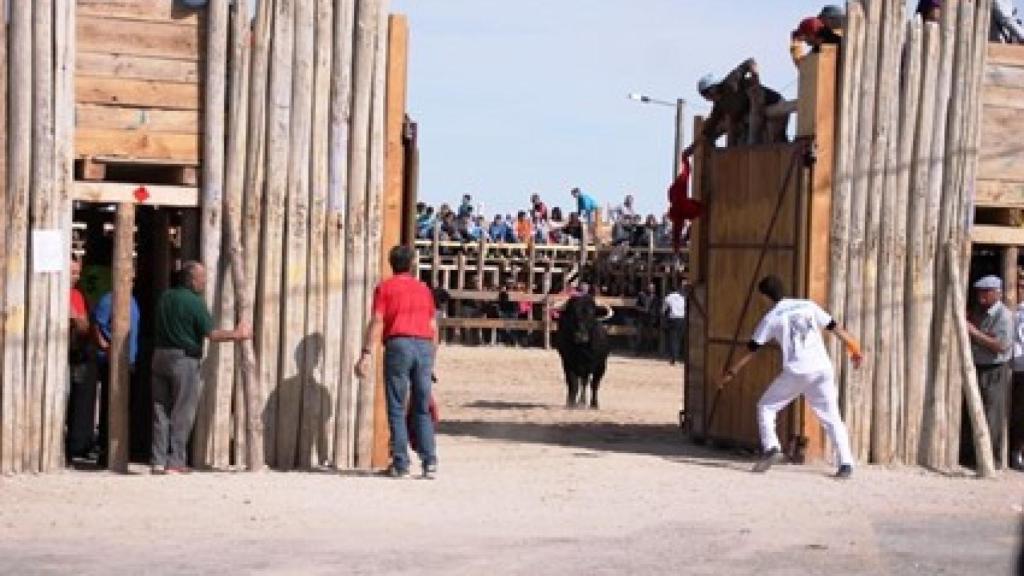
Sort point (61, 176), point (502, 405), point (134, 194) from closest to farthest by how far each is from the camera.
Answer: point (61, 176)
point (134, 194)
point (502, 405)

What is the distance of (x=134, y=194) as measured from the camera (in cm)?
1543

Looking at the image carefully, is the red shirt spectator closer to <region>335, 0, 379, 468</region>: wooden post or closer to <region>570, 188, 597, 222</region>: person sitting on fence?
<region>335, 0, 379, 468</region>: wooden post

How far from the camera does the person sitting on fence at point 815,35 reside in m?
17.6

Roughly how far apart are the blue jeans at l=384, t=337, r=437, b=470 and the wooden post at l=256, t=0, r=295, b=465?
903 millimetres

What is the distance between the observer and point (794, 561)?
39.5ft

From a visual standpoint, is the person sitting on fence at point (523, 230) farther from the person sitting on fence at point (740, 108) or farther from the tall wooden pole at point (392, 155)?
the tall wooden pole at point (392, 155)

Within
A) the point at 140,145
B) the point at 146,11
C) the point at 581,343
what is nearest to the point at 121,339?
the point at 140,145

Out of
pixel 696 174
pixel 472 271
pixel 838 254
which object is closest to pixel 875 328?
pixel 838 254

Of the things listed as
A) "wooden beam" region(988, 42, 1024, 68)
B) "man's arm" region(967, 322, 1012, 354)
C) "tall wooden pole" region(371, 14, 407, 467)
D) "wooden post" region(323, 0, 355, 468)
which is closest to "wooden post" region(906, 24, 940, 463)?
"man's arm" region(967, 322, 1012, 354)

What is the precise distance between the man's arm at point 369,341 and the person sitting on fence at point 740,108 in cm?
500

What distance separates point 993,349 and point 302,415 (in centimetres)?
590

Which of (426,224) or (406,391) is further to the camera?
(426,224)

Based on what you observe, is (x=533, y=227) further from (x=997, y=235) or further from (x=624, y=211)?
(x=997, y=235)

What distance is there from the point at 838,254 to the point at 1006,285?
189 centimetres
